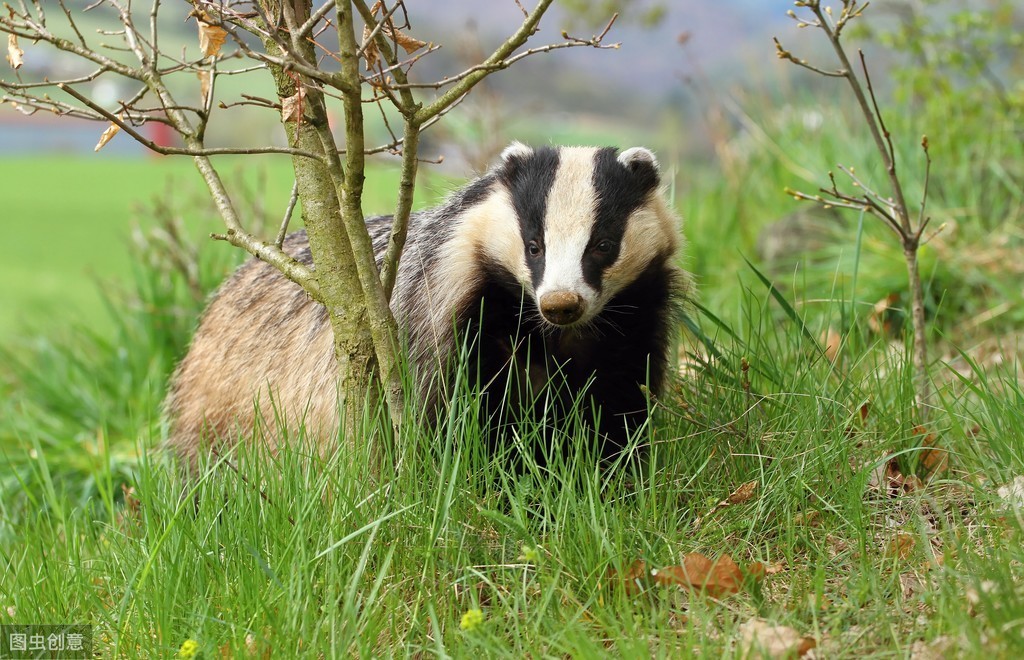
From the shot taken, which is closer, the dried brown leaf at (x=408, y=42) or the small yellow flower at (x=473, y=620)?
the small yellow flower at (x=473, y=620)

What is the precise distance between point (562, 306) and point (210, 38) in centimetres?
99

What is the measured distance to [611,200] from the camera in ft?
9.21

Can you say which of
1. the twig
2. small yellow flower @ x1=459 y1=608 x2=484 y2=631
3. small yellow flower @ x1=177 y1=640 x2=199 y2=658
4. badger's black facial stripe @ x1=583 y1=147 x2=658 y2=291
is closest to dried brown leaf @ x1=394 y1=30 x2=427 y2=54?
the twig

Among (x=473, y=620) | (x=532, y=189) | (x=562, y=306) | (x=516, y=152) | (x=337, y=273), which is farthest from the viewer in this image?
(x=516, y=152)

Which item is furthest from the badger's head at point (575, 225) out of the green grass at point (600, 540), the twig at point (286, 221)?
the twig at point (286, 221)

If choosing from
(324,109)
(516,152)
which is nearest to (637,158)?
(516,152)

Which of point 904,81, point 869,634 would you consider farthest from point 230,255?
point 869,634

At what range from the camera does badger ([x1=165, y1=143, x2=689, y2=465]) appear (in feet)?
8.83

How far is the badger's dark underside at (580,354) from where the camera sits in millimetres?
2795

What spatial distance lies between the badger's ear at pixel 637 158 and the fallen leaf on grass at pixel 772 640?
1.37 m

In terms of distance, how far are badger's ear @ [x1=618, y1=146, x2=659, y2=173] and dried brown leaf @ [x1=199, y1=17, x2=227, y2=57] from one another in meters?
1.12

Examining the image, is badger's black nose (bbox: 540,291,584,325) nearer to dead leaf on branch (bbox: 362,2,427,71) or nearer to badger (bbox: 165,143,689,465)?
badger (bbox: 165,143,689,465)

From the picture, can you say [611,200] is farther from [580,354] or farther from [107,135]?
[107,135]

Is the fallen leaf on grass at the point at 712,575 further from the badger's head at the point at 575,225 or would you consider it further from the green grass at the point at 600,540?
the badger's head at the point at 575,225
